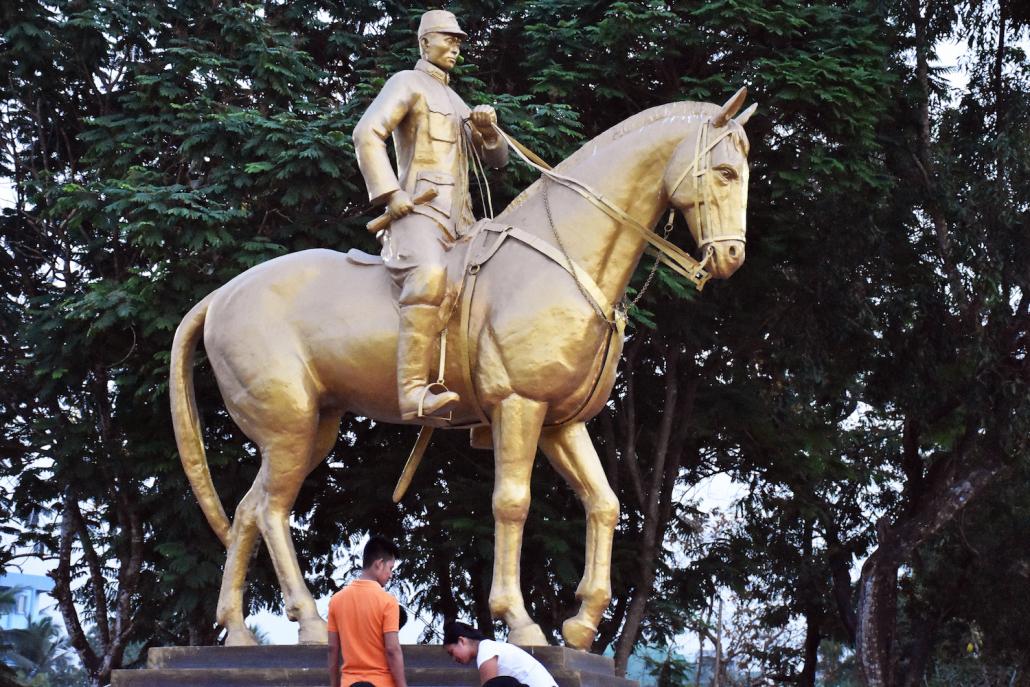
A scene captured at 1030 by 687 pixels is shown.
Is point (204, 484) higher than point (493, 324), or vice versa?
point (493, 324)

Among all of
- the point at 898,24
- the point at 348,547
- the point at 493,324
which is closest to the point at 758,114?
the point at 898,24

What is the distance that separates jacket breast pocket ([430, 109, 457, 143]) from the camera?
912cm

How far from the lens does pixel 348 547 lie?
59.0ft

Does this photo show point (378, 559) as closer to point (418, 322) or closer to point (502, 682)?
point (502, 682)

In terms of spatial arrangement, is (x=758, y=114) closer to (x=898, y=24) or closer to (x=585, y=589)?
(x=898, y=24)

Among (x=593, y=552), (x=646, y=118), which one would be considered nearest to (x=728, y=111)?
(x=646, y=118)

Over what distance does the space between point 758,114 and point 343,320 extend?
8392 mm

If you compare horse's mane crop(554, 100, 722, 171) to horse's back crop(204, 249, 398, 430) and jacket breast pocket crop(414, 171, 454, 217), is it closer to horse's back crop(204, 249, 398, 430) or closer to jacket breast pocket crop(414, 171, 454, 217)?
jacket breast pocket crop(414, 171, 454, 217)

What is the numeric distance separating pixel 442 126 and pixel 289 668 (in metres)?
3.45

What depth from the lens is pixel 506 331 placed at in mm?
8516

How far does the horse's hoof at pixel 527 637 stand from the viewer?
8.32 meters

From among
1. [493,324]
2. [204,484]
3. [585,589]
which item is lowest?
[585,589]

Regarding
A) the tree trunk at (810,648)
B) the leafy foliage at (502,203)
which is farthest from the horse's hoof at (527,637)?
the tree trunk at (810,648)

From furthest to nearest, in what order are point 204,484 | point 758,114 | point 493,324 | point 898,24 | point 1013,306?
point 1013,306
point 898,24
point 758,114
point 204,484
point 493,324
